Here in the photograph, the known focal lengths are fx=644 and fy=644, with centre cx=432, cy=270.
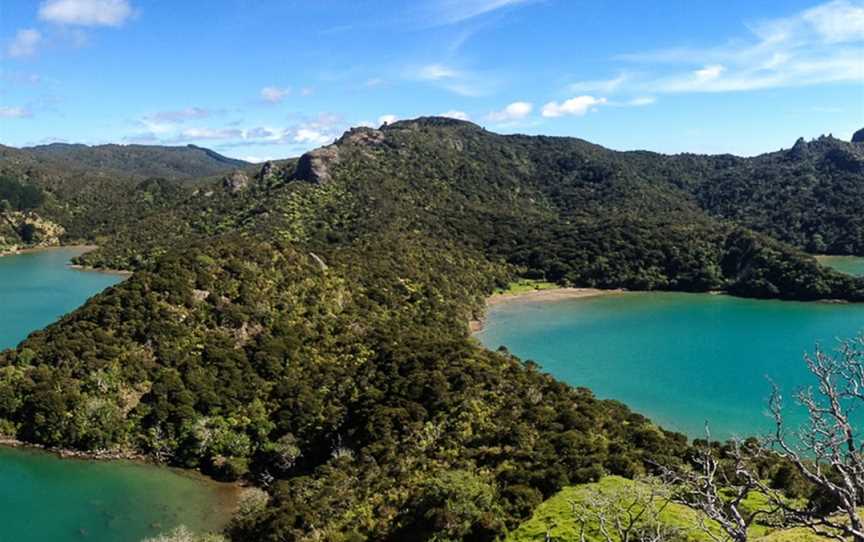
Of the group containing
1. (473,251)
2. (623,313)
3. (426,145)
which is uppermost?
(426,145)

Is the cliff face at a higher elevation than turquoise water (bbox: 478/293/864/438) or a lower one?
higher

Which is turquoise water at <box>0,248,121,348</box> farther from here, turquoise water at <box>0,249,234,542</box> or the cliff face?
turquoise water at <box>0,249,234,542</box>

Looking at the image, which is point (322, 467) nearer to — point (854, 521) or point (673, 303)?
point (854, 521)

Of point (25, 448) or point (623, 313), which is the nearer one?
point (25, 448)

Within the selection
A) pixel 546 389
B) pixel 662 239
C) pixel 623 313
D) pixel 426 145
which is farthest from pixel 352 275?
pixel 426 145

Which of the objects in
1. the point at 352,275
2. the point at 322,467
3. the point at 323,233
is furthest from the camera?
the point at 323,233

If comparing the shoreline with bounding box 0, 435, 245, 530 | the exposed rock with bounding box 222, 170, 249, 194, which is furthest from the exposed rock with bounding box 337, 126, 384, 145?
the shoreline with bounding box 0, 435, 245, 530
